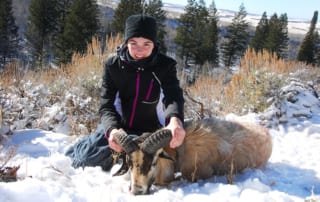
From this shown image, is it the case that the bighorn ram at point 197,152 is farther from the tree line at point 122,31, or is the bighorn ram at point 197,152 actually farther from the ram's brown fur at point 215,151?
the tree line at point 122,31

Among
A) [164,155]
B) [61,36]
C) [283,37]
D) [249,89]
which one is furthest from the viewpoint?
[283,37]

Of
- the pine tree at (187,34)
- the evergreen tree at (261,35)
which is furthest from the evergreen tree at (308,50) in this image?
the pine tree at (187,34)

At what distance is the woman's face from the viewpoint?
4.47m

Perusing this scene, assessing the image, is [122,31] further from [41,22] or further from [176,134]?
[176,134]

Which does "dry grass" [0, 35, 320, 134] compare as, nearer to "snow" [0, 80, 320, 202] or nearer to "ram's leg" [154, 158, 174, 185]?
"snow" [0, 80, 320, 202]

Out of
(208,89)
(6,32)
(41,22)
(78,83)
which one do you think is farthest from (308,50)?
(78,83)

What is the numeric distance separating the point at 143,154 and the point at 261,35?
5376cm

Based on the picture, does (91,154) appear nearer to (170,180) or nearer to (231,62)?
(170,180)

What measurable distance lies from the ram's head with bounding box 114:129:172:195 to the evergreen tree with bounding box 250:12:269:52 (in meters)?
51.3

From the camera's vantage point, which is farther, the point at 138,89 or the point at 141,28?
the point at 138,89

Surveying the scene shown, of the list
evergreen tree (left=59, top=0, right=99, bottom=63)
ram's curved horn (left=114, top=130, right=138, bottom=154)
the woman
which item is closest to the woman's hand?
the woman

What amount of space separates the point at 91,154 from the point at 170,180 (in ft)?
3.55

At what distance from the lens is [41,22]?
47312 millimetres

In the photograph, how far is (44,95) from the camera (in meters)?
9.26
